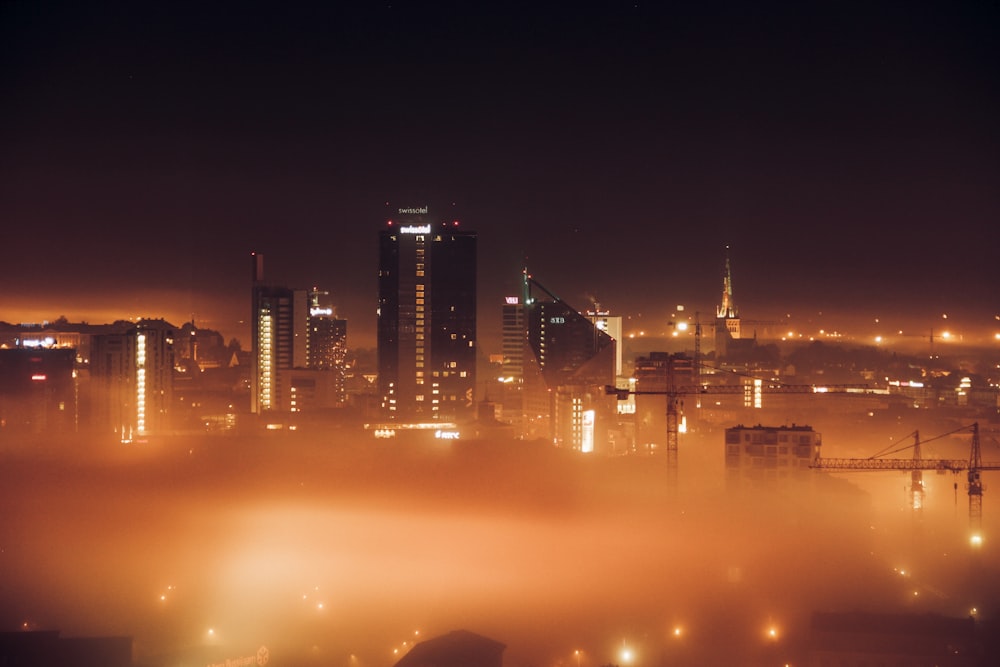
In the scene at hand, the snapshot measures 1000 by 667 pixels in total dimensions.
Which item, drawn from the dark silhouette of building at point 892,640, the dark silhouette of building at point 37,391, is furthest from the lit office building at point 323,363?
the dark silhouette of building at point 892,640

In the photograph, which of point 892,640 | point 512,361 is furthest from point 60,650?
point 512,361

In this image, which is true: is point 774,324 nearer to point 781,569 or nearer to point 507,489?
point 507,489

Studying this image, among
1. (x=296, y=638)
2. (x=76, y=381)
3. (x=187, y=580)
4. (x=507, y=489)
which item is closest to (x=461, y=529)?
(x=507, y=489)

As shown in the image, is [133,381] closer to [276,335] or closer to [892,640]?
[276,335]

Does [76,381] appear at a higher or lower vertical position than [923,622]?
higher

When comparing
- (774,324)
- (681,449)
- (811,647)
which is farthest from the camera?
(774,324)

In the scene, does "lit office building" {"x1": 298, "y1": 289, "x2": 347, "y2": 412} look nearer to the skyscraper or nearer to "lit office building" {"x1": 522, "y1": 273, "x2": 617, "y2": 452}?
the skyscraper
